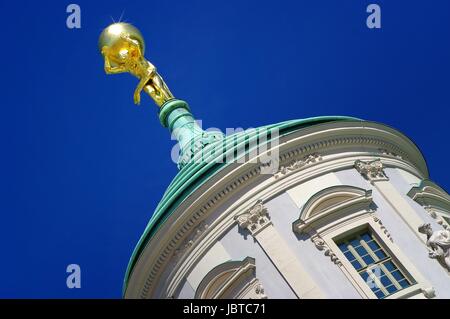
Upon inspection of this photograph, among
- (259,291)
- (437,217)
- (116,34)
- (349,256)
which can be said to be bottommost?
(349,256)

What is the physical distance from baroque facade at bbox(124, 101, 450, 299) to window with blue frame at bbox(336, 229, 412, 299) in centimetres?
3

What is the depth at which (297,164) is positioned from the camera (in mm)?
25828

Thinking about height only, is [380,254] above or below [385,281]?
above

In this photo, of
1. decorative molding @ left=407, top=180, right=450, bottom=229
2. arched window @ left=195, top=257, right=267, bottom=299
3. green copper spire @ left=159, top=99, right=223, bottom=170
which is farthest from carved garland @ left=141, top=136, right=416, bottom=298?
decorative molding @ left=407, top=180, right=450, bottom=229

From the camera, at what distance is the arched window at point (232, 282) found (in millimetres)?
23641

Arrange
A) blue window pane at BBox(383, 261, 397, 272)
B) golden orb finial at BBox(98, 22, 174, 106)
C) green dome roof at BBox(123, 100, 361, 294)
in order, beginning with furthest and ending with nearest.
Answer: golden orb finial at BBox(98, 22, 174, 106), green dome roof at BBox(123, 100, 361, 294), blue window pane at BBox(383, 261, 397, 272)

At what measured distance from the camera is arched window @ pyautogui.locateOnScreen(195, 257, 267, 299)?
2364 cm

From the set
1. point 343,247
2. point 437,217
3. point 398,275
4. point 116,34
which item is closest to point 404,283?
point 398,275

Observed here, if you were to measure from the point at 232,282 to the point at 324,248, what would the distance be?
8.81 feet

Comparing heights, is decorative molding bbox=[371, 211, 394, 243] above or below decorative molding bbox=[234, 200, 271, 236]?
below

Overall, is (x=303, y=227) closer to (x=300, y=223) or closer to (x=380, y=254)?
(x=300, y=223)

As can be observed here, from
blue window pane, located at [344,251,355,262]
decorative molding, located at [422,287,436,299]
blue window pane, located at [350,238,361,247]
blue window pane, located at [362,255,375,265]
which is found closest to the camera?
decorative molding, located at [422,287,436,299]

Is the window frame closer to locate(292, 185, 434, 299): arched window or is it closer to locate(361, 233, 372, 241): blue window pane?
locate(292, 185, 434, 299): arched window
